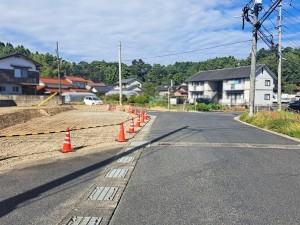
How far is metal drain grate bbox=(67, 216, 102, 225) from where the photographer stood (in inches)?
154

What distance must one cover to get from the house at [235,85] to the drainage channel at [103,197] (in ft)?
142

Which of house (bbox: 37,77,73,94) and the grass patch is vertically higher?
house (bbox: 37,77,73,94)

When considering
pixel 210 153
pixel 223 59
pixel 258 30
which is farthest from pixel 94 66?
pixel 210 153

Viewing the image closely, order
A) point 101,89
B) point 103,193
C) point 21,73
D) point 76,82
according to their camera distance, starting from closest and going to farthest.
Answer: point 103,193
point 21,73
point 76,82
point 101,89

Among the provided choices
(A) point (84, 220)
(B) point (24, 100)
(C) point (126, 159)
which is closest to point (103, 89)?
(B) point (24, 100)

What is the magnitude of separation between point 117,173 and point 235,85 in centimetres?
4859

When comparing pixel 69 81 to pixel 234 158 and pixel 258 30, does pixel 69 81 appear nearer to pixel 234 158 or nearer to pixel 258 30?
pixel 258 30

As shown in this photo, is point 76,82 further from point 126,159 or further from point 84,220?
point 84,220

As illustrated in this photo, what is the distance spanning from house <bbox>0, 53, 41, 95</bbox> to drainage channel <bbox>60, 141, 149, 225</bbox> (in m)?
42.5

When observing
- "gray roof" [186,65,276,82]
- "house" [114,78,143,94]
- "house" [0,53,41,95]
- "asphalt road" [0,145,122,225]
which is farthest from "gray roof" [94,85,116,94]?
"asphalt road" [0,145,122,225]

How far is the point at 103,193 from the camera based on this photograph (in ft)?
16.8

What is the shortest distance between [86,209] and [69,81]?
66.2 m

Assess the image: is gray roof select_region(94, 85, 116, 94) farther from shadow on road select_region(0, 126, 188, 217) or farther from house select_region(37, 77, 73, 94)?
shadow on road select_region(0, 126, 188, 217)

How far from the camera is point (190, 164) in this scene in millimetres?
7203
